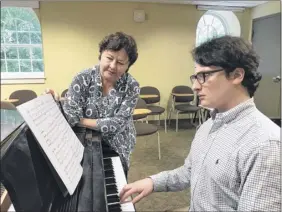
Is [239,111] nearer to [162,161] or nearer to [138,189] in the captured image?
[138,189]

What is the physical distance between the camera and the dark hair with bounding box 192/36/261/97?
865mm

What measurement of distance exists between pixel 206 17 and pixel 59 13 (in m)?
2.86

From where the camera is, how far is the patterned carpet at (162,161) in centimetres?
215

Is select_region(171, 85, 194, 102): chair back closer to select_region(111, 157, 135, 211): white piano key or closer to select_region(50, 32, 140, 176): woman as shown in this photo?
select_region(50, 32, 140, 176): woman

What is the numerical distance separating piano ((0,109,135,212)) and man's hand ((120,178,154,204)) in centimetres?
3

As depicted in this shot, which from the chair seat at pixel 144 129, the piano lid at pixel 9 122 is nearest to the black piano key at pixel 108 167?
the piano lid at pixel 9 122

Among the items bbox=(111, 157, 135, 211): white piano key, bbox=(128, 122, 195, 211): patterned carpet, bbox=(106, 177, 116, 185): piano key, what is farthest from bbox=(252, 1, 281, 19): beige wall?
bbox=(106, 177, 116, 185): piano key

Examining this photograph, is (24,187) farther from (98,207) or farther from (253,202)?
(253,202)

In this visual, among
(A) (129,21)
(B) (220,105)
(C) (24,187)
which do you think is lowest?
(C) (24,187)

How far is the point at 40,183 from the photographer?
75cm

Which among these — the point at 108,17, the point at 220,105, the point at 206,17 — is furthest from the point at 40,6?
the point at 220,105

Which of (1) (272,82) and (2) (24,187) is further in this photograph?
(1) (272,82)

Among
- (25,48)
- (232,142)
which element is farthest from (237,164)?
(25,48)

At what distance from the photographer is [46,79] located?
4.37 metres
